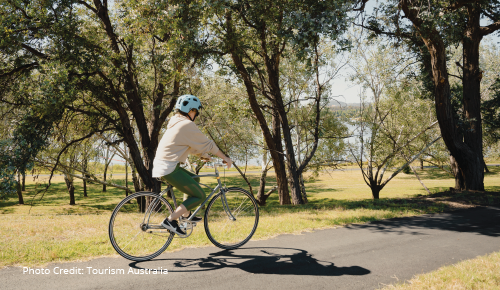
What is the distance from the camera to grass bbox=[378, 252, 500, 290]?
328 centimetres

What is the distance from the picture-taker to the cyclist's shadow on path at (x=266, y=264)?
3.77 metres

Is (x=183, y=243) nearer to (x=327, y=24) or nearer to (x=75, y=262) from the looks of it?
(x=75, y=262)

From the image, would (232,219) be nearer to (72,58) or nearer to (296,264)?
(296,264)

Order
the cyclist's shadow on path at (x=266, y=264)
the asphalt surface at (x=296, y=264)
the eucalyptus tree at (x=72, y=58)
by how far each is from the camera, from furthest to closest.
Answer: the eucalyptus tree at (x=72, y=58) < the cyclist's shadow on path at (x=266, y=264) < the asphalt surface at (x=296, y=264)

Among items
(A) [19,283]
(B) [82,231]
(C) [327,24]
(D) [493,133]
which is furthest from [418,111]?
(A) [19,283]

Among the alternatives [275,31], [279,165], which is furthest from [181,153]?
[279,165]

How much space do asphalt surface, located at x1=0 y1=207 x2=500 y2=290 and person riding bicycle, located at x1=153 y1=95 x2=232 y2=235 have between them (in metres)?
0.69

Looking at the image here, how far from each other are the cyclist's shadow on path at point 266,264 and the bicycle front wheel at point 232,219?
12.1 inches

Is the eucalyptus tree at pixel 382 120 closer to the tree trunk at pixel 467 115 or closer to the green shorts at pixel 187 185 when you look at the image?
the tree trunk at pixel 467 115

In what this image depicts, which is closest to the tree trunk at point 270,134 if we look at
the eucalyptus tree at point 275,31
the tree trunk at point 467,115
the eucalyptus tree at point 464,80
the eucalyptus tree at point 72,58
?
the eucalyptus tree at point 275,31

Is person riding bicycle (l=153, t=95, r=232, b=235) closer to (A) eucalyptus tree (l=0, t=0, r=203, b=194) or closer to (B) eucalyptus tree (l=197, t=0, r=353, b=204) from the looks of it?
(B) eucalyptus tree (l=197, t=0, r=353, b=204)

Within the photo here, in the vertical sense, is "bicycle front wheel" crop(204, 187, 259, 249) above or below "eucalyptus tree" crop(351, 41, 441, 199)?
below

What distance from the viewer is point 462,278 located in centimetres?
347

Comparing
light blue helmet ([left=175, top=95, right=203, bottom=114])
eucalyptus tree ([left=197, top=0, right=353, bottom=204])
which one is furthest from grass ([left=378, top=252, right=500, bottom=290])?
eucalyptus tree ([left=197, top=0, right=353, bottom=204])
